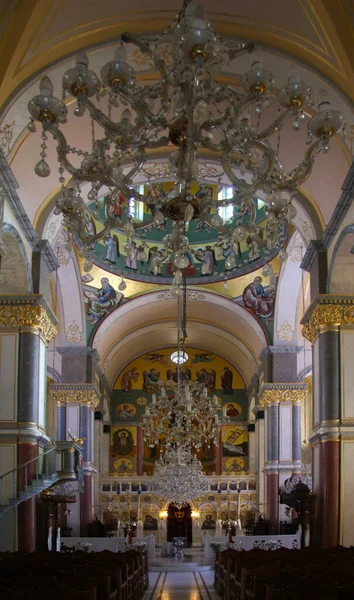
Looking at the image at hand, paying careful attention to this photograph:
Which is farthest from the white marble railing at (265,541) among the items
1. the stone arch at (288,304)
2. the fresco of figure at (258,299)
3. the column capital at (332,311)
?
the column capital at (332,311)

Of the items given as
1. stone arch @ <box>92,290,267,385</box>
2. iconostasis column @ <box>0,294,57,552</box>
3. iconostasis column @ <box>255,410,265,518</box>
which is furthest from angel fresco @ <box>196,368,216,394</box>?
iconostasis column @ <box>0,294,57,552</box>

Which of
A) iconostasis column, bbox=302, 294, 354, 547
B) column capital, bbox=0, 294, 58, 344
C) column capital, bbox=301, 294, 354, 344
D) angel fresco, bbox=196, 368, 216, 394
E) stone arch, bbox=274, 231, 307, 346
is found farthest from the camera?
angel fresco, bbox=196, 368, 216, 394

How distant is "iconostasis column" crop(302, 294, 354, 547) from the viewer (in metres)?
14.4

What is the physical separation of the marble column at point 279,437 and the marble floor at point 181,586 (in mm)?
5004

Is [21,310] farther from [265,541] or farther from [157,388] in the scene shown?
[157,388]

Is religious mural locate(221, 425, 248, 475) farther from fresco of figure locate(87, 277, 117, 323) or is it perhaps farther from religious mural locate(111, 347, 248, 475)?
fresco of figure locate(87, 277, 117, 323)

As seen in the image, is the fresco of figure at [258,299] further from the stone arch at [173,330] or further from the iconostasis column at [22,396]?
the iconostasis column at [22,396]

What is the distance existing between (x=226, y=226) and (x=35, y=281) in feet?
26.8

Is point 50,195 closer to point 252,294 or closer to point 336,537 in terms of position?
point 336,537

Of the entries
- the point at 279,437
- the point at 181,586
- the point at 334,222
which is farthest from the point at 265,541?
the point at 334,222

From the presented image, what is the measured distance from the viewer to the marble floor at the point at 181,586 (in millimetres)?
13688

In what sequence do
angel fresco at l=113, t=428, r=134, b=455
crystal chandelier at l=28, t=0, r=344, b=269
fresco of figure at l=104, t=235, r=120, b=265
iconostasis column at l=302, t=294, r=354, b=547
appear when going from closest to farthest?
crystal chandelier at l=28, t=0, r=344, b=269 → iconostasis column at l=302, t=294, r=354, b=547 → fresco of figure at l=104, t=235, r=120, b=265 → angel fresco at l=113, t=428, r=134, b=455

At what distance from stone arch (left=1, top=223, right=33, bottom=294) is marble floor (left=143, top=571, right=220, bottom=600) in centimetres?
614

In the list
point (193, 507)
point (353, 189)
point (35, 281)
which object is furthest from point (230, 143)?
point (193, 507)
